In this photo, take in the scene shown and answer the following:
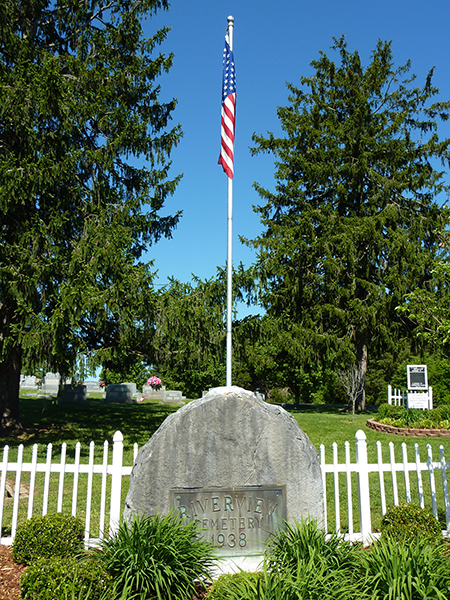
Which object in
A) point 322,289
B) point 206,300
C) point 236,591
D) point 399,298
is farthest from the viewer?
point 322,289

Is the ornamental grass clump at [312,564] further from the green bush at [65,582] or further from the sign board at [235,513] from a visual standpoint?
the green bush at [65,582]

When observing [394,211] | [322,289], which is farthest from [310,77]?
[322,289]

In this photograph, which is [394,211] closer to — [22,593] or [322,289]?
[322,289]

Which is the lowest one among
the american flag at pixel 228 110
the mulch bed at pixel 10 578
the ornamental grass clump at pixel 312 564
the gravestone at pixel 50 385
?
the mulch bed at pixel 10 578

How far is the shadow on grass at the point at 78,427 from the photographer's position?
12.2m

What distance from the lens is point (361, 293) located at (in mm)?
22859

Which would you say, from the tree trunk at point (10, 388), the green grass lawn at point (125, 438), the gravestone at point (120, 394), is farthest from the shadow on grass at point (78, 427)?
the gravestone at point (120, 394)

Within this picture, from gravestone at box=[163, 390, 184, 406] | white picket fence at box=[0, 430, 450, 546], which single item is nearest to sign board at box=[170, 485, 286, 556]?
white picket fence at box=[0, 430, 450, 546]

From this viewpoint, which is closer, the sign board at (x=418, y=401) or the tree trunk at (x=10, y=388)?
the tree trunk at (x=10, y=388)

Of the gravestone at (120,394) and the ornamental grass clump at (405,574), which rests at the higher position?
the gravestone at (120,394)

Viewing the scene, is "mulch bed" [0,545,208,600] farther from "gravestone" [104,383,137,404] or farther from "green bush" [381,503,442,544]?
"gravestone" [104,383,137,404]

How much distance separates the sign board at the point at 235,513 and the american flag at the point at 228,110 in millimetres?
4003

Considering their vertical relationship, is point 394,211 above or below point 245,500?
above

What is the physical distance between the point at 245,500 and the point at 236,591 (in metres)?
1.02
